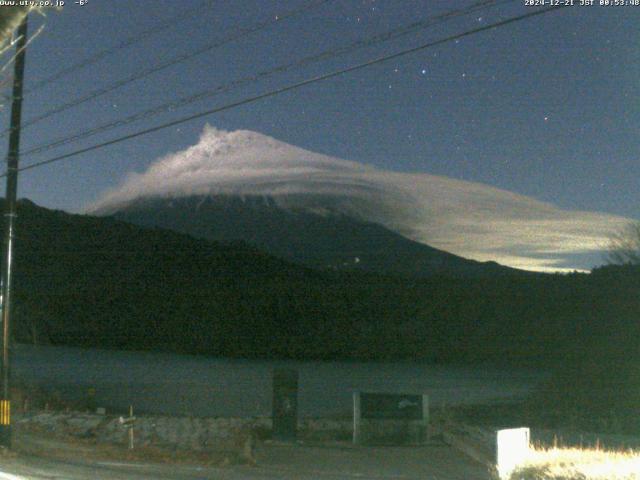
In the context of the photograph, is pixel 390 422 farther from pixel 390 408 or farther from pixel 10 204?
pixel 10 204

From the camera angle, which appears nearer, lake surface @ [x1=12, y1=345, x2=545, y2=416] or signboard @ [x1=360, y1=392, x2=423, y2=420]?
signboard @ [x1=360, y1=392, x2=423, y2=420]

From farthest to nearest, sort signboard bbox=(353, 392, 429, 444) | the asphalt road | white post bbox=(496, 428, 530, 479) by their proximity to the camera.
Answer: signboard bbox=(353, 392, 429, 444)
the asphalt road
white post bbox=(496, 428, 530, 479)

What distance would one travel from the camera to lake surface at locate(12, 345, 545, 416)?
30906 millimetres

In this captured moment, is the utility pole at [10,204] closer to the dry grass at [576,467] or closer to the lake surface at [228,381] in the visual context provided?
the dry grass at [576,467]

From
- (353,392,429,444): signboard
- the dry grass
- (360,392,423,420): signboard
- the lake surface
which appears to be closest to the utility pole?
(353,392,429,444): signboard

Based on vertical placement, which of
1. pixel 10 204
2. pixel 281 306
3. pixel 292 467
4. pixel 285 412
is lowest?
pixel 292 467

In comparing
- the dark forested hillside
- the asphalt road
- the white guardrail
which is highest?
the dark forested hillside

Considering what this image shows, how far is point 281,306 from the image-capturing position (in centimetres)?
6962

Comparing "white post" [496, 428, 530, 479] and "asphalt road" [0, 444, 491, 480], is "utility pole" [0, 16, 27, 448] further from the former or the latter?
"white post" [496, 428, 530, 479]

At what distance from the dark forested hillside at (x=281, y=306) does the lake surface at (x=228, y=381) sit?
6.72 meters

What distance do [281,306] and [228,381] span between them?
31620 mm

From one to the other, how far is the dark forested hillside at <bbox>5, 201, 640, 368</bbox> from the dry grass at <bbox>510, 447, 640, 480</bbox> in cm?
3037

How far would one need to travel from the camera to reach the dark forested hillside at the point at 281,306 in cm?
5341

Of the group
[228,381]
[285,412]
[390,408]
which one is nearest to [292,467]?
[285,412]
